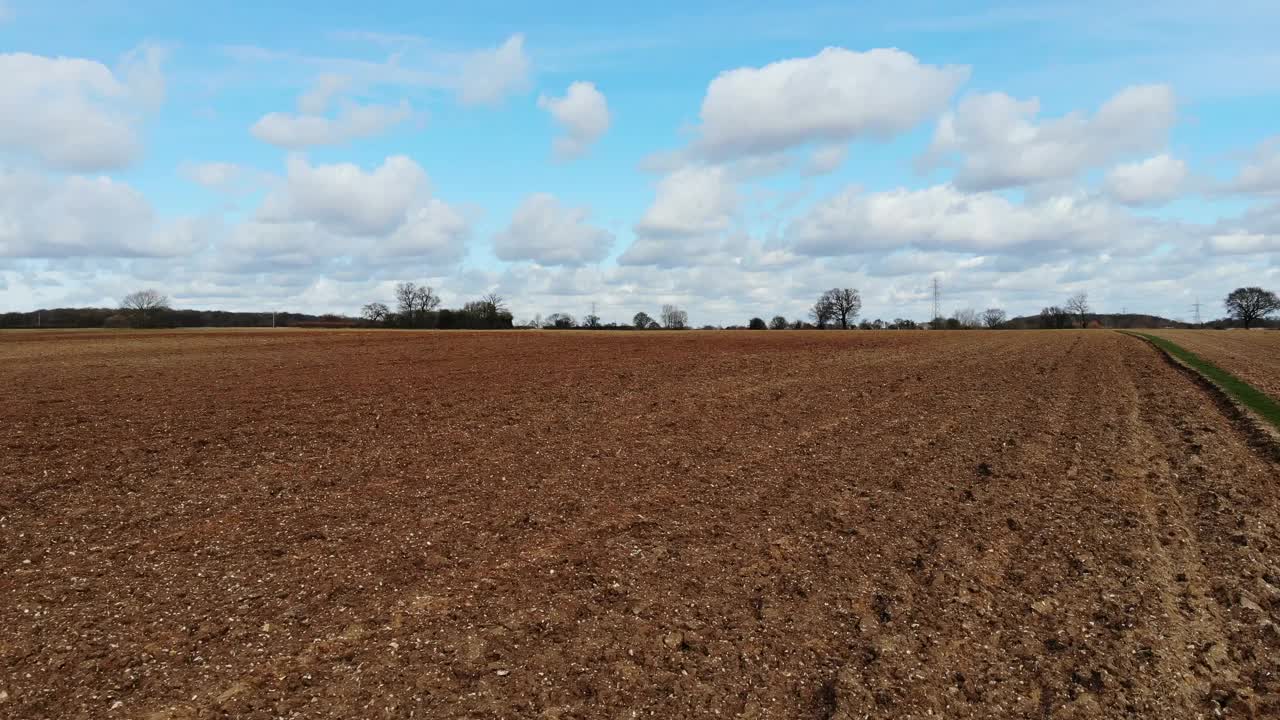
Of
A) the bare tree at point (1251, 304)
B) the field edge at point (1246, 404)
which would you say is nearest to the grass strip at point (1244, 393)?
the field edge at point (1246, 404)

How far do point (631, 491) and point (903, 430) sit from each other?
8151mm

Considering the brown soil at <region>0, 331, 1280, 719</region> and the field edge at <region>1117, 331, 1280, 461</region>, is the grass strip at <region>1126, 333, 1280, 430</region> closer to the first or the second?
the field edge at <region>1117, 331, 1280, 461</region>

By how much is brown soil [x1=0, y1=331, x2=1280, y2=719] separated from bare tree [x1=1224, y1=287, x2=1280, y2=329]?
18773 centimetres

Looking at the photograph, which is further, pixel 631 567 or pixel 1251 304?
pixel 1251 304

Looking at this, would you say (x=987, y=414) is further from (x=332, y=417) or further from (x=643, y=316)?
(x=643, y=316)

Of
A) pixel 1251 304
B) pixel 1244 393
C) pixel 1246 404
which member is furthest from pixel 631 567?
pixel 1251 304

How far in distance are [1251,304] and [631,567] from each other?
205 metres

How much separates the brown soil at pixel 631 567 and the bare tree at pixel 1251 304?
187726 millimetres

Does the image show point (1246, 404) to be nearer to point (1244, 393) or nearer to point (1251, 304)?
point (1244, 393)

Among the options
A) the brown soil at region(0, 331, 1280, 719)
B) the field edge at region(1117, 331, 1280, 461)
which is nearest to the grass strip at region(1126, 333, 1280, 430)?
the field edge at region(1117, 331, 1280, 461)

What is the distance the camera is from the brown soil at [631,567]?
18.9ft

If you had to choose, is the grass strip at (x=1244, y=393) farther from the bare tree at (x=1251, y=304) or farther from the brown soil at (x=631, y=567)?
the bare tree at (x=1251, y=304)

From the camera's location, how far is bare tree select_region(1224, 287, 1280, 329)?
15838 cm

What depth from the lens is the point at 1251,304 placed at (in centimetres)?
16150
